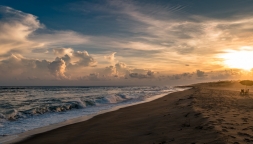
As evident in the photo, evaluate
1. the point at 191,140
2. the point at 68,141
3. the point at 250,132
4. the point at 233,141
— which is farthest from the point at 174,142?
the point at 68,141

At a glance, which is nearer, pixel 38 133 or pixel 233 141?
pixel 233 141

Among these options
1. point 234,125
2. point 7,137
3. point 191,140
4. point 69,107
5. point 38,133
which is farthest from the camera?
point 69,107

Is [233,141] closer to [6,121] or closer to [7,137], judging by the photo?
[7,137]

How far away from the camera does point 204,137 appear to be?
250 inches

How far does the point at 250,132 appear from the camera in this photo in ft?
21.7

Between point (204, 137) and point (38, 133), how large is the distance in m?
8.34

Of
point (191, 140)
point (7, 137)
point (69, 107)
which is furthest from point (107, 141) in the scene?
point (69, 107)

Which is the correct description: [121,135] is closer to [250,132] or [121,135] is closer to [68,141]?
[68,141]

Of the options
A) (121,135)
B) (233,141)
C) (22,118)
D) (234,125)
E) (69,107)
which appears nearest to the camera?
(233,141)

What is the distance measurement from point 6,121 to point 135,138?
11.0 m

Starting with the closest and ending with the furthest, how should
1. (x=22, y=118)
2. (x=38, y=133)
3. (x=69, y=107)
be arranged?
1. (x=38, y=133)
2. (x=22, y=118)
3. (x=69, y=107)

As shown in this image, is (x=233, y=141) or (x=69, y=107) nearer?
(x=233, y=141)

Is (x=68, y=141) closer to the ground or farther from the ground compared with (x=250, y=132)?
closer to the ground

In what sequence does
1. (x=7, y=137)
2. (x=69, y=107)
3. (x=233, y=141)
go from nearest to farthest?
(x=233, y=141), (x=7, y=137), (x=69, y=107)
